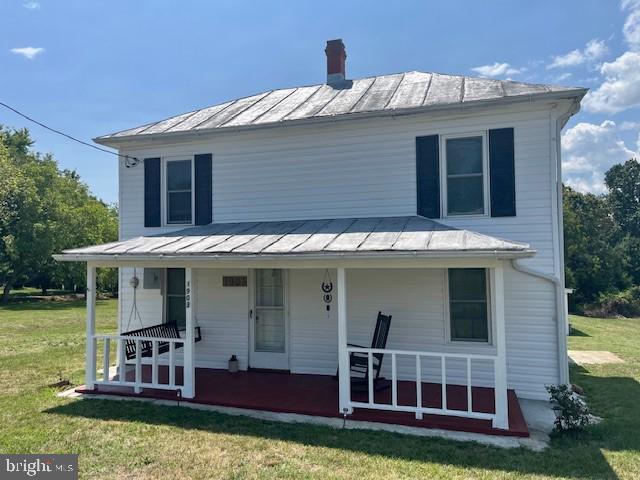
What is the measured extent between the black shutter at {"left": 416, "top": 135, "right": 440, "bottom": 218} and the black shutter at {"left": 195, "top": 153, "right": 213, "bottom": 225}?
14.2 feet

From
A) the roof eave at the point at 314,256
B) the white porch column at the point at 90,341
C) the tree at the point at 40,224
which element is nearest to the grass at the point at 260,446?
the white porch column at the point at 90,341

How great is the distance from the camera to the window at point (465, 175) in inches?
288

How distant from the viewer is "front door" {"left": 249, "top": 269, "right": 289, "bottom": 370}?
8.21m

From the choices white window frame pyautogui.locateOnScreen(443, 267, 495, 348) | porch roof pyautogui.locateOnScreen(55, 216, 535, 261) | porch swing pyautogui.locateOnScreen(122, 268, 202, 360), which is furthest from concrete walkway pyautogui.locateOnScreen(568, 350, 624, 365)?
porch swing pyautogui.locateOnScreen(122, 268, 202, 360)

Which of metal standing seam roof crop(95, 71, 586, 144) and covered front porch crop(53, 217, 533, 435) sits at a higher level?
metal standing seam roof crop(95, 71, 586, 144)

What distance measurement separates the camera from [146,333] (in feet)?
25.8

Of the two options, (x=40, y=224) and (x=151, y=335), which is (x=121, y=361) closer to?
(x=151, y=335)

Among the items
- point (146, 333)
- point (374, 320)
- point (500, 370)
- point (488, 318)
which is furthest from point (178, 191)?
point (500, 370)

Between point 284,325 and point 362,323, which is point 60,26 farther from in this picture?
point 362,323

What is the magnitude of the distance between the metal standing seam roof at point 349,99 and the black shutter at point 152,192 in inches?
25.7

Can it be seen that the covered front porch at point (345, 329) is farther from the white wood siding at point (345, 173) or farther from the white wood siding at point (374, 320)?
the white wood siding at point (345, 173)

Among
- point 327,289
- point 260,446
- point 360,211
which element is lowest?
point 260,446

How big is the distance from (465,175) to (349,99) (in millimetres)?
2983

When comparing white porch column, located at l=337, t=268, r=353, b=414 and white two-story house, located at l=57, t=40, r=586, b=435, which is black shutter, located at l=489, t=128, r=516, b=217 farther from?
white porch column, located at l=337, t=268, r=353, b=414
